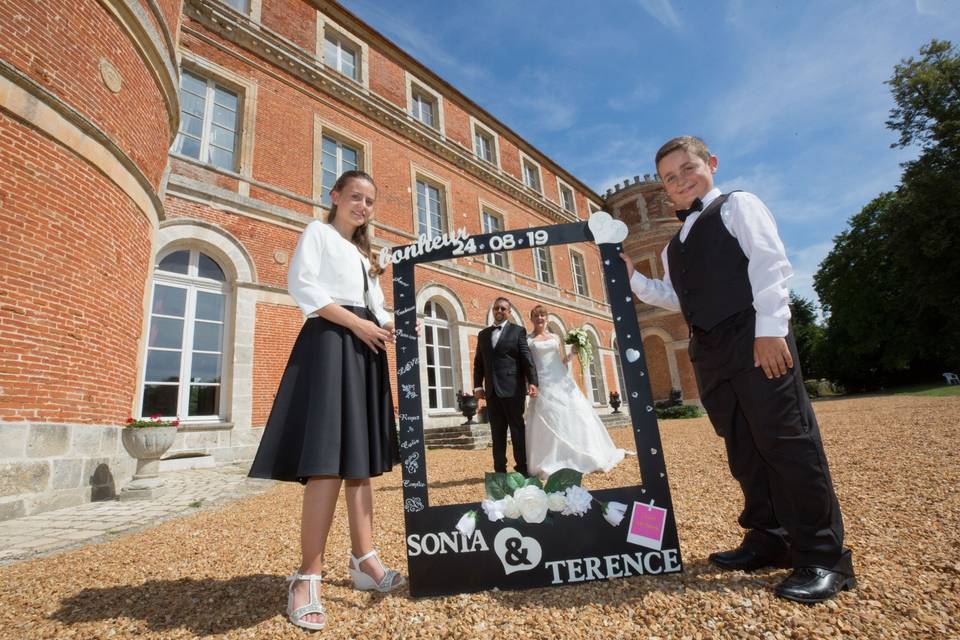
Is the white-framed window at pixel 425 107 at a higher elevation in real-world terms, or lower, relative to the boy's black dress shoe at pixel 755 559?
higher

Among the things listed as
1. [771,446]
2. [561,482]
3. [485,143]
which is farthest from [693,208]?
[485,143]

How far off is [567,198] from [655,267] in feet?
17.4

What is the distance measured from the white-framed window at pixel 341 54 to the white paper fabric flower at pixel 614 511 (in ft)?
40.2

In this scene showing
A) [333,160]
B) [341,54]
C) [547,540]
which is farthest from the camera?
[341,54]

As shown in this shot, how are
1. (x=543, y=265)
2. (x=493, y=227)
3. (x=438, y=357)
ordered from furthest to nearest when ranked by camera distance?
(x=543, y=265)
(x=493, y=227)
(x=438, y=357)

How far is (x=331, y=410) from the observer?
5.81 feet

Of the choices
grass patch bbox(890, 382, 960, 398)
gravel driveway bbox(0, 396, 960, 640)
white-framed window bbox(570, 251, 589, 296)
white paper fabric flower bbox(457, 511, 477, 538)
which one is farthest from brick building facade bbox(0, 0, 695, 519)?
grass patch bbox(890, 382, 960, 398)

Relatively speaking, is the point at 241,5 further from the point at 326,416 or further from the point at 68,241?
the point at 326,416

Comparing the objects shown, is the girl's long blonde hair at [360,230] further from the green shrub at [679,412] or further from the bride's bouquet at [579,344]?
the green shrub at [679,412]

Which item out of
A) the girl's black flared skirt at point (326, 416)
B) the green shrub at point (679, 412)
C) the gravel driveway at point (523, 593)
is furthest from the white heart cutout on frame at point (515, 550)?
the green shrub at point (679, 412)

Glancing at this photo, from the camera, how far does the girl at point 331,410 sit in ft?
5.65

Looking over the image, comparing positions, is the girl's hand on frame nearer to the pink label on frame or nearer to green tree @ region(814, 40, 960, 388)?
the pink label on frame

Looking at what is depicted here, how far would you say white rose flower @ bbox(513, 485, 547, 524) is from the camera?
198 centimetres

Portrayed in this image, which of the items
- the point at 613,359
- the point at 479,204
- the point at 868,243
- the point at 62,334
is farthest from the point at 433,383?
the point at 868,243
